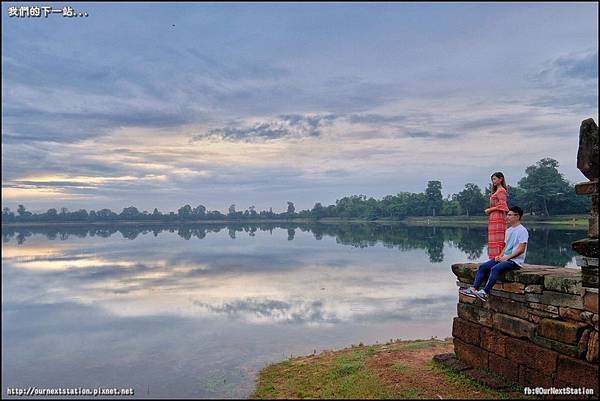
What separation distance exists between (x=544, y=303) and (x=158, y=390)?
24.5 ft

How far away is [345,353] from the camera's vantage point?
10523 mm

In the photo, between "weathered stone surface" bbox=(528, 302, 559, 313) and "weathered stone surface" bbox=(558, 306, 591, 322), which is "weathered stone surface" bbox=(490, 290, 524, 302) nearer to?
"weathered stone surface" bbox=(528, 302, 559, 313)

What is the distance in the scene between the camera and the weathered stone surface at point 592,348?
18.2 ft

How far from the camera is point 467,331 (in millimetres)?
8008

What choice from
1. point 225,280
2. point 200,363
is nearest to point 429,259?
point 225,280

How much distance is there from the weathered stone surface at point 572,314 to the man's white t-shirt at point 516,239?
44.1 inches

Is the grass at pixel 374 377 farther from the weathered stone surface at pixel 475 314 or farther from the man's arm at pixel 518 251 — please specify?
the man's arm at pixel 518 251

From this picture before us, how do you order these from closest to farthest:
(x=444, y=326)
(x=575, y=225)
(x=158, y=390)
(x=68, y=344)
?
(x=158, y=390)
(x=68, y=344)
(x=444, y=326)
(x=575, y=225)

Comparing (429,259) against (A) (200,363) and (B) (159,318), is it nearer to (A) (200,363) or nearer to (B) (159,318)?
(B) (159,318)

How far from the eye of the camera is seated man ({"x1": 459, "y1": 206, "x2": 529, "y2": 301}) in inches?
275

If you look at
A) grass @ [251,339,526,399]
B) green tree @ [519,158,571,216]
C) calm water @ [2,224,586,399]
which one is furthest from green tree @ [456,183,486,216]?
grass @ [251,339,526,399]

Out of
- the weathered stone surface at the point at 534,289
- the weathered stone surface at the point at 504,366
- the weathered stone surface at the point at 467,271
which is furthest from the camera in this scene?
the weathered stone surface at the point at 467,271

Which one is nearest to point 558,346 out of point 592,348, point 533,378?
point 592,348

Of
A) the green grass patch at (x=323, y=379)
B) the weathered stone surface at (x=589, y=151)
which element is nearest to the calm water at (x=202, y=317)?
the green grass patch at (x=323, y=379)
